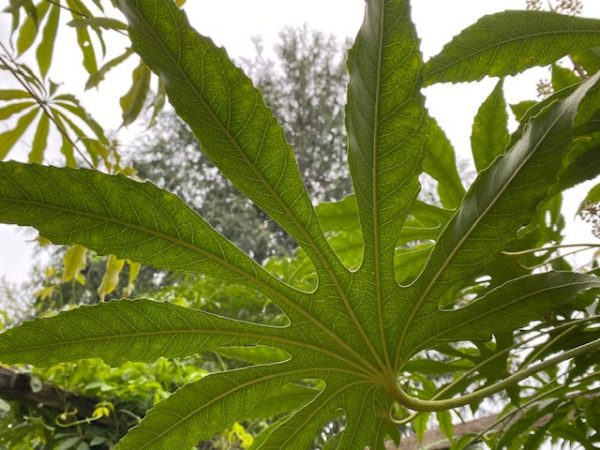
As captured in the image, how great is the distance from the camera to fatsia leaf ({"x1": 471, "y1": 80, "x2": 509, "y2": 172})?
1.83ft

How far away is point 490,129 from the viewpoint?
562 millimetres

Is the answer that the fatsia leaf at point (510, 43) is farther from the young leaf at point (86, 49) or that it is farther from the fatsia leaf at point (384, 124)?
the young leaf at point (86, 49)

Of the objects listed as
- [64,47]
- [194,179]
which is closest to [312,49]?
[194,179]

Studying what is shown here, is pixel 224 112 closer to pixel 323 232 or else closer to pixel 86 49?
pixel 323 232

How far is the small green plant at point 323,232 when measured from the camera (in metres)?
0.32

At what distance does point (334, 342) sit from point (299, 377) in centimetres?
5

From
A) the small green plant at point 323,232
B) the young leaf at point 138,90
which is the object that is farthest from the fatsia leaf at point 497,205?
the young leaf at point 138,90

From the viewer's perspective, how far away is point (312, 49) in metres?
8.41

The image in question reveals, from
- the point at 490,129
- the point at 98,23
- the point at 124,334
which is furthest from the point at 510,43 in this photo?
the point at 98,23

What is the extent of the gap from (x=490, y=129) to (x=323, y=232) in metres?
0.23

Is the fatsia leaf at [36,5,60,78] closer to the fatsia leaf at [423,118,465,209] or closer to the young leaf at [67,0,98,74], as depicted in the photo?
the young leaf at [67,0,98,74]

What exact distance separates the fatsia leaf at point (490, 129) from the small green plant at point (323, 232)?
0.23 feet

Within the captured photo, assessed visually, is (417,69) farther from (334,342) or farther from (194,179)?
(194,179)

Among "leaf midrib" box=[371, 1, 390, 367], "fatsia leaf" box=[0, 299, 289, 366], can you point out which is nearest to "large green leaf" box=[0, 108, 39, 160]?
"fatsia leaf" box=[0, 299, 289, 366]
